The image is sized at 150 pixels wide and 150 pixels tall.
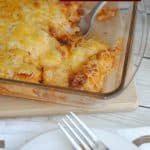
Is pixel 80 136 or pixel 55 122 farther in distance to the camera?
pixel 55 122

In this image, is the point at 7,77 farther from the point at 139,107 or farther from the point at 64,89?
the point at 139,107

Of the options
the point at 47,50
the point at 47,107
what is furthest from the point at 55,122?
the point at 47,50

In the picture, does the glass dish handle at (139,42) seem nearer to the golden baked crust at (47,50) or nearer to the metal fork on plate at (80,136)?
the golden baked crust at (47,50)

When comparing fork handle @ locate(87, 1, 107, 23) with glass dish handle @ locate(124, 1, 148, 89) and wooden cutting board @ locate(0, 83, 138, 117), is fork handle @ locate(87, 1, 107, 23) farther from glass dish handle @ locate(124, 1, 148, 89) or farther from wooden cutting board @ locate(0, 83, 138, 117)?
→ wooden cutting board @ locate(0, 83, 138, 117)

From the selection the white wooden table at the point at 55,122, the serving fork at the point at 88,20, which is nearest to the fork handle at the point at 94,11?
the serving fork at the point at 88,20

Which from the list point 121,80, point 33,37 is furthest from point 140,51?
point 33,37

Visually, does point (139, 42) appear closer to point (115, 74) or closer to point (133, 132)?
point (115, 74)

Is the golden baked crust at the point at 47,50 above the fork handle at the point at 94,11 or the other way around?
the other way around
